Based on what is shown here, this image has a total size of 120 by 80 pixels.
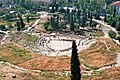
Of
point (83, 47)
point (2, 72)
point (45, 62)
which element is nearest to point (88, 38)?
point (83, 47)

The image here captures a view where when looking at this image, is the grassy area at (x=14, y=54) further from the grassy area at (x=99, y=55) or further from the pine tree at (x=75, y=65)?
the pine tree at (x=75, y=65)

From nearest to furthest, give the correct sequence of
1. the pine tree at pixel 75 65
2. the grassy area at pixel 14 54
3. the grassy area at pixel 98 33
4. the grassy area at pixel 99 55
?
1. the pine tree at pixel 75 65
2. the grassy area at pixel 99 55
3. the grassy area at pixel 14 54
4. the grassy area at pixel 98 33

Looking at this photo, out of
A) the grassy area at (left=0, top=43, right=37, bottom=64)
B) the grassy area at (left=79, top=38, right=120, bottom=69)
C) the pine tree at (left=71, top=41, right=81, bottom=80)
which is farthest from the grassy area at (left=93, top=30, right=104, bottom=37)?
the pine tree at (left=71, top=41, right=81, bottom=80)

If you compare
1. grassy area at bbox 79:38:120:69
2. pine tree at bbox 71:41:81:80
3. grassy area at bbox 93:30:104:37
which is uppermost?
pine tree at bbox 71:41:81:80

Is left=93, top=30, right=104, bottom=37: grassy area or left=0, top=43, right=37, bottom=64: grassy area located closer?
left=0, top=43, right=37, bottom=64: grassy area

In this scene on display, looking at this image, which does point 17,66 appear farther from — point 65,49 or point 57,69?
point 65,49

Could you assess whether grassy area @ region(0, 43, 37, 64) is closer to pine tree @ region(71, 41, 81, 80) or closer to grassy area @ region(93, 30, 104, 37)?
pine tree @ region(71, 41, 81, 80)

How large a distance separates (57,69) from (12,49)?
27.3 m

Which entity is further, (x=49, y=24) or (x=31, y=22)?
(x=31, y=22)

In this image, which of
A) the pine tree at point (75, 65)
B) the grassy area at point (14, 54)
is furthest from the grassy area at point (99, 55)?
the pine tree at point (75, 65)

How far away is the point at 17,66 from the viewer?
86875mm

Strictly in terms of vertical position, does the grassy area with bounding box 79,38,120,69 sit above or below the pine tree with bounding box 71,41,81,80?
below

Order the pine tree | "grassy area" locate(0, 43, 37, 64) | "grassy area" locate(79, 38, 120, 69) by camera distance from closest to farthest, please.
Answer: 1. the pine tree
2. "grassy area" locate(79, 38, 120, 69)
3. "grassy area" locate(0, 43, 37, 64)

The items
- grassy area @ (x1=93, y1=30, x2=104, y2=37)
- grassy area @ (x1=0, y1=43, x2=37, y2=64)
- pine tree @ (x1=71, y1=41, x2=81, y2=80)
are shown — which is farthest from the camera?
grassy area @ (x1=93, y1=30, x2=104, y2=37)
